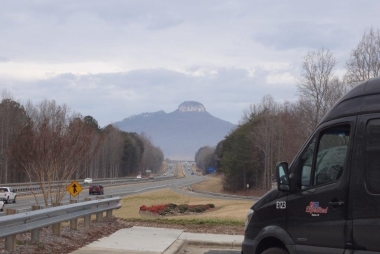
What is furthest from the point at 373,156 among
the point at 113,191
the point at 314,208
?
the point at 113,191

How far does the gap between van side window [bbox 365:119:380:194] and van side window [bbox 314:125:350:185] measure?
15.0 inches

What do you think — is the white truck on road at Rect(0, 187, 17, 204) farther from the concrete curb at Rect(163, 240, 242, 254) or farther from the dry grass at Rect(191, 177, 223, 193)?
the dry grass at Rect(191, 177, 223, 193)

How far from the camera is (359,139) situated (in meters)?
6.70

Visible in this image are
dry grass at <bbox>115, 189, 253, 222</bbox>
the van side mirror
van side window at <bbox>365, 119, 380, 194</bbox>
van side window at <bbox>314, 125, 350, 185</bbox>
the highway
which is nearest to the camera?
van side window at <bbox>365, 119, 380, 194</bbox>

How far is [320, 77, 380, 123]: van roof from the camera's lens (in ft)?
21.7

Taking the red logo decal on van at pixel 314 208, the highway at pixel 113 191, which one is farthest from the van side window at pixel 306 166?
the highway at pixel 113 191

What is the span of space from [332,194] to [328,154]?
1.88ft

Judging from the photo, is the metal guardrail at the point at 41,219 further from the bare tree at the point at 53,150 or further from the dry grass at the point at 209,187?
the dry grass at the point at 209,187

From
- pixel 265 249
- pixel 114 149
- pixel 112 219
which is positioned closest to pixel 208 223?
pixel 112 219

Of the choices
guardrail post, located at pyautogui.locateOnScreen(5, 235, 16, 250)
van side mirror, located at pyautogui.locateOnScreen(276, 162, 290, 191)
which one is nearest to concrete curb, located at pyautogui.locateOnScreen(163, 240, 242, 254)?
guardrail post, located at pyautogui.locateOnScreen(5, 235, 16, 250)

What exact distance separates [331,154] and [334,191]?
1.74 ft

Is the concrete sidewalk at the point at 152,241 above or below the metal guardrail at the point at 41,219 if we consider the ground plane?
below

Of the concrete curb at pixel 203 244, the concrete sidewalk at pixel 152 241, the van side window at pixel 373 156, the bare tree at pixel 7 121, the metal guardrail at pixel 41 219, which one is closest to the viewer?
the van side window at pixel 373 156

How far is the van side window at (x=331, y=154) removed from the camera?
6.99 meters
